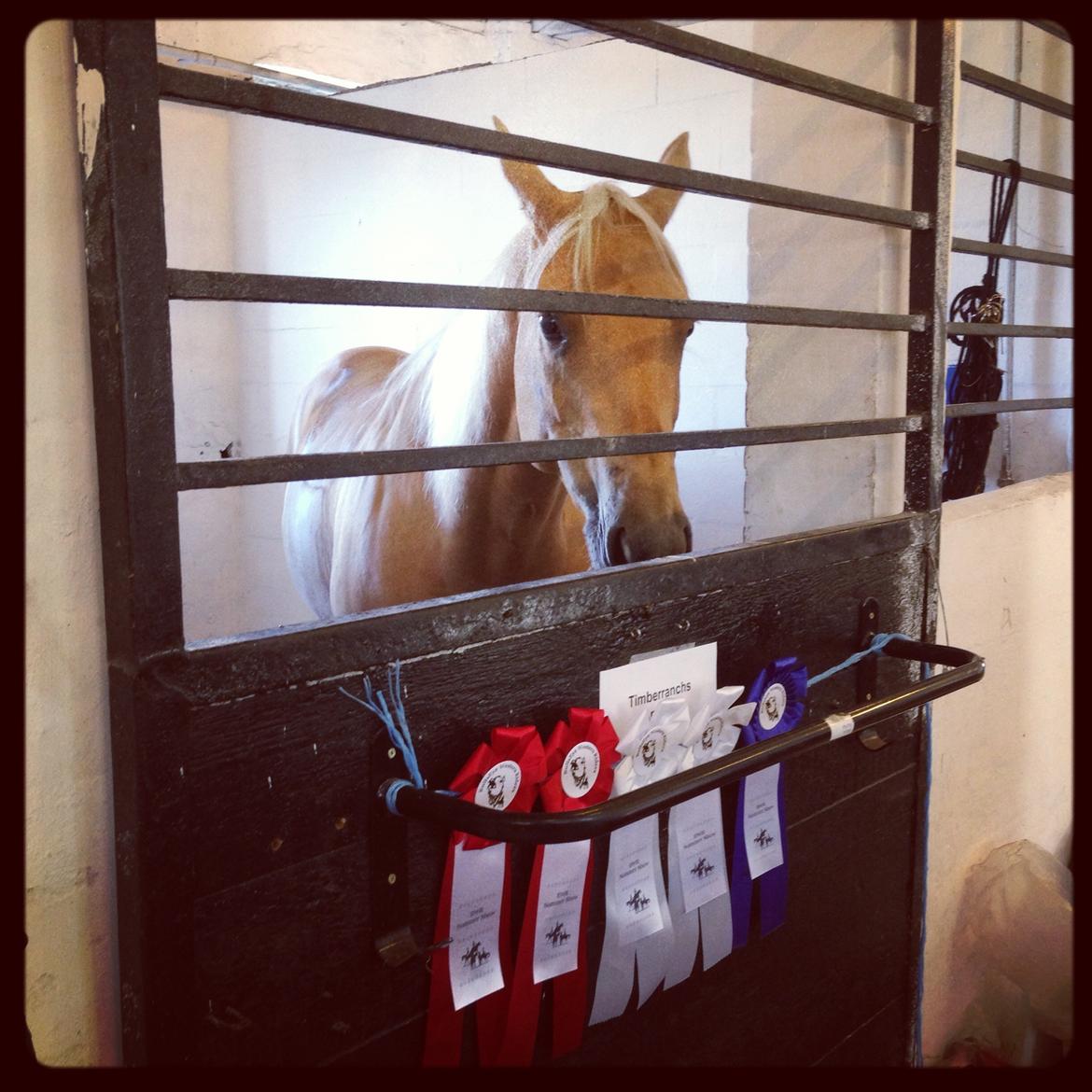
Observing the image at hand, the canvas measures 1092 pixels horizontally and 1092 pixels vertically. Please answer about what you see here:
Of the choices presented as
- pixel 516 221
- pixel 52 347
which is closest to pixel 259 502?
pixel 516 221

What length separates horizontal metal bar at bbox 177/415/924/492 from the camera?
0.65 m

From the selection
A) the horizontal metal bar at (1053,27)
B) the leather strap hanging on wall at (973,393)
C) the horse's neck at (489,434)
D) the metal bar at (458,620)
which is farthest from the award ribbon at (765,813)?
the horizontal metal bar at (1053,27)

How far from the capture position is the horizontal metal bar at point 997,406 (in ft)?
4.44

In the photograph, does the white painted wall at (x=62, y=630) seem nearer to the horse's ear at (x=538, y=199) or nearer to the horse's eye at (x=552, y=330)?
the horse's eye at (x=552, y=330)

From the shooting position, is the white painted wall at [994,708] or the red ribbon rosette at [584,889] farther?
the white painted wall at [994,708]

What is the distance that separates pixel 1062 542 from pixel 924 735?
2.29 feet

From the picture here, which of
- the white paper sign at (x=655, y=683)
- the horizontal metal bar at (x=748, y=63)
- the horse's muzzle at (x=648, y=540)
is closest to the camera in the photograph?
the horizontal metal bar at (x=748, y=63)

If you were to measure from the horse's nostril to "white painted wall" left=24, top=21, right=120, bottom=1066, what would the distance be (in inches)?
27.3

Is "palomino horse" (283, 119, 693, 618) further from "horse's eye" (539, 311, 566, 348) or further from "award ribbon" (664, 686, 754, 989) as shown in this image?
"award ribbon" (664, 686, 754, 989)

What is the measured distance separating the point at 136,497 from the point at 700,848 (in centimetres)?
68

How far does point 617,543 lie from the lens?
121cm

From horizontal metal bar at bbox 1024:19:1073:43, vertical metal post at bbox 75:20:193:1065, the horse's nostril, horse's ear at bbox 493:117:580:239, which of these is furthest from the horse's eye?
horizontal metal bar at bbox 1024:19:1073:43

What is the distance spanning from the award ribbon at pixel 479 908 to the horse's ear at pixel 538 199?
0.85m

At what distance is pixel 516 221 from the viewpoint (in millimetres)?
3111
